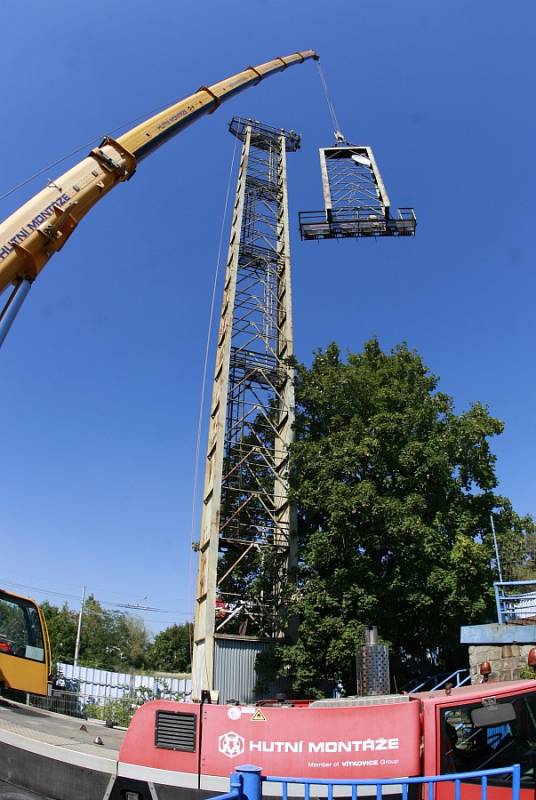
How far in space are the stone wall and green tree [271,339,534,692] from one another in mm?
3851

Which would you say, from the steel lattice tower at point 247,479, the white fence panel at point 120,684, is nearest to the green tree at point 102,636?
the white fence panel at point 120,684

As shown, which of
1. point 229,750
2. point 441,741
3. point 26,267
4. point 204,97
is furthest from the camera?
point 204,97

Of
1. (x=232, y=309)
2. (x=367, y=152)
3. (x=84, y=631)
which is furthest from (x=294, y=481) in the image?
(x=84, y=631)

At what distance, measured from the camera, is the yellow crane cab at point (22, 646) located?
9.27 meters

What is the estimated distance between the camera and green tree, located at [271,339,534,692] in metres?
16.8

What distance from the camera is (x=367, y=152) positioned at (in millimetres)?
22938

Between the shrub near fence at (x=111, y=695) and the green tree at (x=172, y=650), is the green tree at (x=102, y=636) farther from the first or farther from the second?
the shrub near fence at (x=111, y=695)

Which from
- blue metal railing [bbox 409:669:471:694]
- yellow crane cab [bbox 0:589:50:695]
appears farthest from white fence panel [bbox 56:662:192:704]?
yellow crane cab [bbox 0:589:50:695]

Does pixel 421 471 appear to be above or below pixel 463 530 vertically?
above

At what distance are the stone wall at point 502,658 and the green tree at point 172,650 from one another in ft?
152

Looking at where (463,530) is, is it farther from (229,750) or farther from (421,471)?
(229,750)

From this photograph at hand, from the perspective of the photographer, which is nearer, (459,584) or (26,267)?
(26,267)

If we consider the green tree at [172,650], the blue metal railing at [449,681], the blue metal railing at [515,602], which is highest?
the blue metal railing at [515,602]

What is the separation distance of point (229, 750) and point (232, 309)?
18.2 metres
